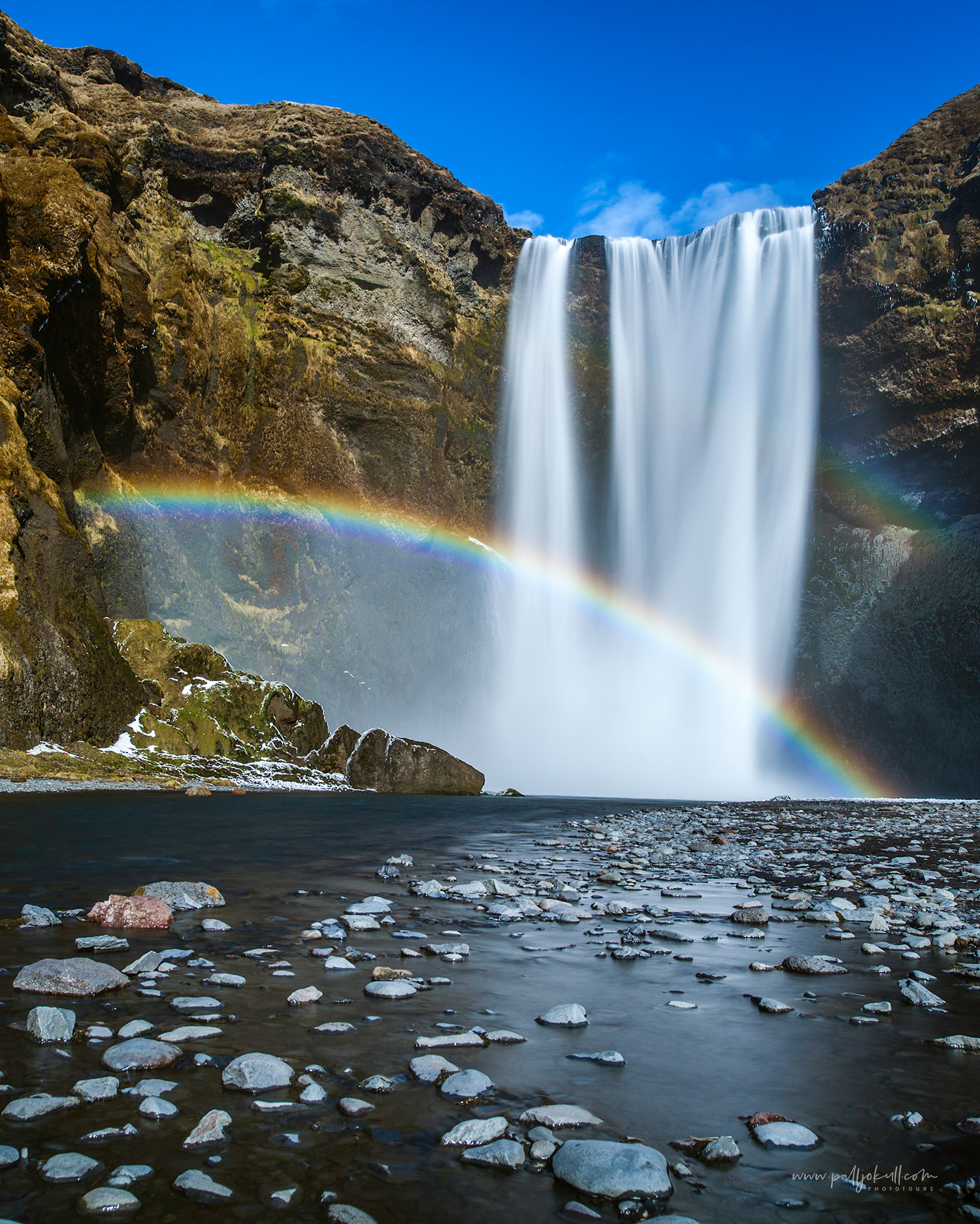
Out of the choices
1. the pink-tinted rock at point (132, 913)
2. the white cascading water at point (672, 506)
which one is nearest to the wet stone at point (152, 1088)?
the pink-tinted rock at point (132, 913)

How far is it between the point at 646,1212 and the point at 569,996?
2036mm

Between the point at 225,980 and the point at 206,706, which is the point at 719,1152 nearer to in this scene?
the point at 225,980

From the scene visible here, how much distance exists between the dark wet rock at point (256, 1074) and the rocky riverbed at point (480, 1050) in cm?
1

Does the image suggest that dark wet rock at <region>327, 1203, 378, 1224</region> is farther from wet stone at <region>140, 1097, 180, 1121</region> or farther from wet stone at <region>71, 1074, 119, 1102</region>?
wet stone at <region>71, 1074, 119, 1102</region>

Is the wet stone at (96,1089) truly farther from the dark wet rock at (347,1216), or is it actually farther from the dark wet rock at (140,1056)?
the dark wet rock at (347,1216)

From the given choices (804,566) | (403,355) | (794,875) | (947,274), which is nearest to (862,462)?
(804,566)

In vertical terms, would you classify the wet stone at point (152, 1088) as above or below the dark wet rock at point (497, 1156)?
below

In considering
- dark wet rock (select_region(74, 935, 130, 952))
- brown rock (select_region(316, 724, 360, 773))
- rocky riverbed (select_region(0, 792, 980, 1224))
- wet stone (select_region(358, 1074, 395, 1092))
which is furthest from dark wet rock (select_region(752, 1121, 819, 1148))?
brown rock (select_region(316, 724, 360, 773))

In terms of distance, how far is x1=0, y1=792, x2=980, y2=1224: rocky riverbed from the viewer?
7.06ft

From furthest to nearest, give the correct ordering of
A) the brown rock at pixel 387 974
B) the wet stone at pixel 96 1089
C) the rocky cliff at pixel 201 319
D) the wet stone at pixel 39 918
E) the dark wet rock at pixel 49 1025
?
Answer: the rocky cliff at pixel 201 319
the wet stone at pixel 39 918
the brown rock at pixel 387 974
the dark wet rock at pixel 49 1025
the wet stone at pixel 96 1089

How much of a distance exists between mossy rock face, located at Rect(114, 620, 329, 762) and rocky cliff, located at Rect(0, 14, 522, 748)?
66.9 inches

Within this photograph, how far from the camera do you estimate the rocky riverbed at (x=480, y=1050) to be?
2.15 metres

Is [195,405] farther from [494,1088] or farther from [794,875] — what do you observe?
[494,1088]

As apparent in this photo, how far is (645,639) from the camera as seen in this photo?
5391 cm
